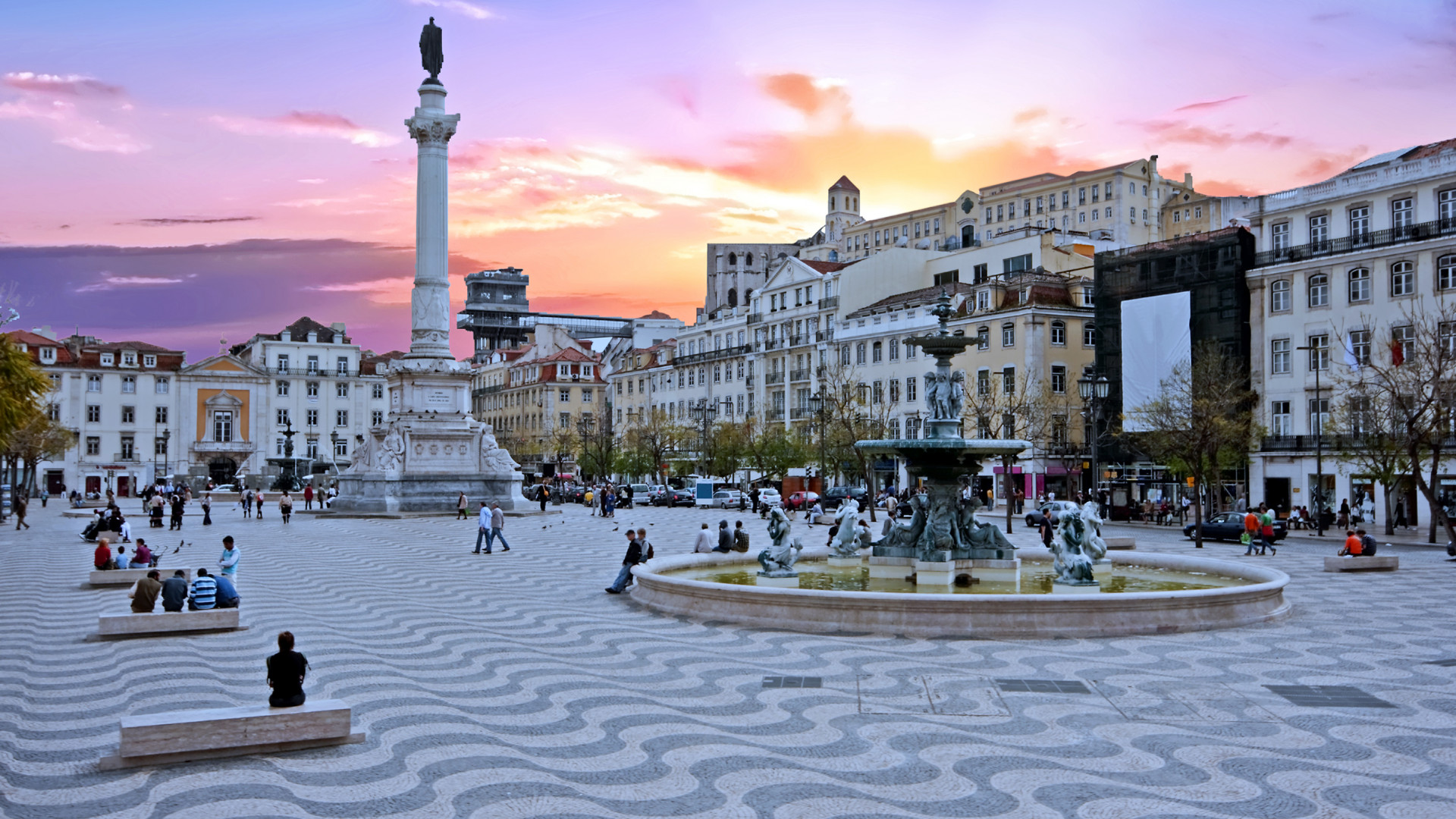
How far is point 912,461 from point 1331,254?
34.4 meters

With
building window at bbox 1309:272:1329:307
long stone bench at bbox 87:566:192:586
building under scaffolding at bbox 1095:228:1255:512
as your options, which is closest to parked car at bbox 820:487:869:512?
building under scaffolding at bbox 1095:228:1255:512

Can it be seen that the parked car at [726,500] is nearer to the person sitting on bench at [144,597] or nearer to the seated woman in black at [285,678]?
the person sitting on bench at [144,597]

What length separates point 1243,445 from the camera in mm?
45844

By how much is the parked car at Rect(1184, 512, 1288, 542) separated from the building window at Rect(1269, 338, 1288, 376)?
13.6 m

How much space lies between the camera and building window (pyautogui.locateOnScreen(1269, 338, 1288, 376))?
48875 millimetres

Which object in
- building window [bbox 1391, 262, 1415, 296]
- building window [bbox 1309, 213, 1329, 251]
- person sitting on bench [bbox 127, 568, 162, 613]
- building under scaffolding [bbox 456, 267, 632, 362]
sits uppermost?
building under scaffolding [bbox 456, 267, 632, 362]

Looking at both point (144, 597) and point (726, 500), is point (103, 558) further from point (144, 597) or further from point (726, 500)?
point (726, 500)

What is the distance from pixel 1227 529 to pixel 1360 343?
14.9m

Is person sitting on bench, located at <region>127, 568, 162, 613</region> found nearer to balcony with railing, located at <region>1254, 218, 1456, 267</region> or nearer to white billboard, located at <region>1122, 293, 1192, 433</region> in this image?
balcony with railing, located at <region>1254, 218, 1456, 267</region>

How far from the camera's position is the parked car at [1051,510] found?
1729cm

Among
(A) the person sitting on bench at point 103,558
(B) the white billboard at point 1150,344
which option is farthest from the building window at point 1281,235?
(A) the person sitting on bench at point 103,558

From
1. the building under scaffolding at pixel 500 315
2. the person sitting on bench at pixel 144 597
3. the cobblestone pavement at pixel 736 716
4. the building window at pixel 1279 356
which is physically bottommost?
the cobblestone pavement at pixel 736 716

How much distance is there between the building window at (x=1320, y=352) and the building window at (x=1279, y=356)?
1.10 meters

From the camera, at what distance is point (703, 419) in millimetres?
77188
